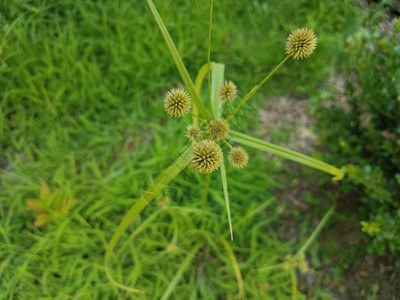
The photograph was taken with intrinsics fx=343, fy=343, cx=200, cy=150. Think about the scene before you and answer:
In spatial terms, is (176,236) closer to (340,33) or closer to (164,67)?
(164,67)

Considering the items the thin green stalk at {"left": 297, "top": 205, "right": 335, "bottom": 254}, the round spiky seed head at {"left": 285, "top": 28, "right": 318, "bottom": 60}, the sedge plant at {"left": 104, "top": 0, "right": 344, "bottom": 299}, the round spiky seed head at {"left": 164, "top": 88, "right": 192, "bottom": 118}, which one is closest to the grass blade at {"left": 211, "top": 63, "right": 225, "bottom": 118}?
the sedge plant at {"left": 104, "top": 0, "right": 344, "bottom": 299}

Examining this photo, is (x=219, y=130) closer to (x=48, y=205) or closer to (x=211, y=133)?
(x=211, y=133)

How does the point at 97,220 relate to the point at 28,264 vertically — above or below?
above

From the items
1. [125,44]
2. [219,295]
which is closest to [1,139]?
[125,44]

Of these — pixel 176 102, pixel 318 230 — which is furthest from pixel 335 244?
pixel 176 102

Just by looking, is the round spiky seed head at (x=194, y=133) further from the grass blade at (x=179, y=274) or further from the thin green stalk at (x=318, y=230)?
the thin green stalk at (x=318, y=230)

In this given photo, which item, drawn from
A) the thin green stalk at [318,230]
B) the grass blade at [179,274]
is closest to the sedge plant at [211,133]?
the grass blade at [179,274]
